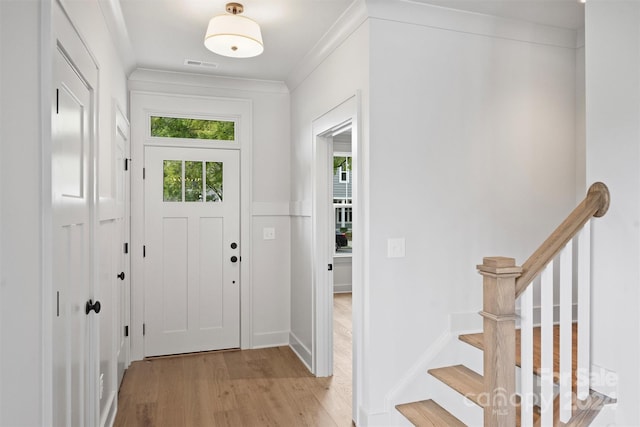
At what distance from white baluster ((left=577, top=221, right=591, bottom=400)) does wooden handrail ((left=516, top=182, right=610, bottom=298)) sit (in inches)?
2.2

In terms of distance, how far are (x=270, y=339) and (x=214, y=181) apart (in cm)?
164

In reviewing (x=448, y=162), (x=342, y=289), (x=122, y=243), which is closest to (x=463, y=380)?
(x=448, y=162)

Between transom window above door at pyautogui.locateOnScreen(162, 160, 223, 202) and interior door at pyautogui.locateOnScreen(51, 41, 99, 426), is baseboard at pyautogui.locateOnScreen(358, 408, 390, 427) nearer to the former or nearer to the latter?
interior door at pyautogui.locateOnScreen(51, 41, 99, 426)

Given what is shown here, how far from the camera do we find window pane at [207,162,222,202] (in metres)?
4.14

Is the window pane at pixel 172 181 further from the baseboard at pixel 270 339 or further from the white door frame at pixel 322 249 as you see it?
the baseboard at pixel 270 339

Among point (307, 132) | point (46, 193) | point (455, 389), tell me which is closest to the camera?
point (46, 193)

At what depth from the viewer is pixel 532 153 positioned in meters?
3.01

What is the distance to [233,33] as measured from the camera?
254cm

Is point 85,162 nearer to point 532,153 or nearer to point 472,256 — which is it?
point 472,256

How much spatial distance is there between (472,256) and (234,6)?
2.17 meters

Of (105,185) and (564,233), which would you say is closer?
(564,233)

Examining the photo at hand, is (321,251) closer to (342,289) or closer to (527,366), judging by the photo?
(527,366)

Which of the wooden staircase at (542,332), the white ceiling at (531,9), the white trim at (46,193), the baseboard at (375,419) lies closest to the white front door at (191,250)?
the baseboard at (375,419)

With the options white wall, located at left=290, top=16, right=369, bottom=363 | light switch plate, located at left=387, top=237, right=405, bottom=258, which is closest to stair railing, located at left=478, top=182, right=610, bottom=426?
light switch plate, located at left=387, top=237, right=405, bottom=258
